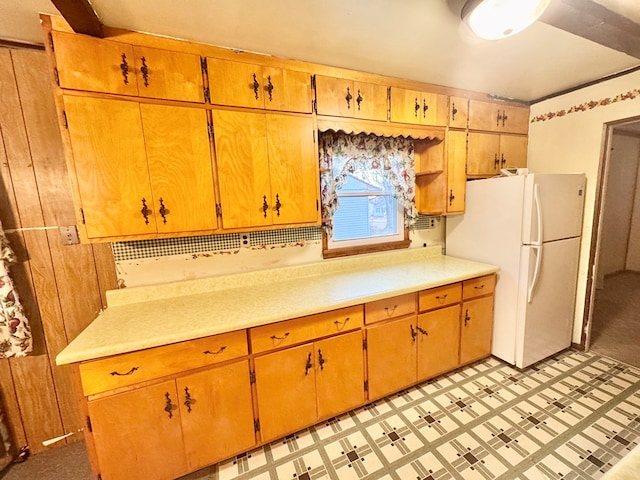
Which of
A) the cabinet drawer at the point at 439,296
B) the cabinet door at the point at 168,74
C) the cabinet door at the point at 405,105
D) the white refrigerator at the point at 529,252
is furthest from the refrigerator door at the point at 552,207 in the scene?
the cabinet door at the point at 168,74

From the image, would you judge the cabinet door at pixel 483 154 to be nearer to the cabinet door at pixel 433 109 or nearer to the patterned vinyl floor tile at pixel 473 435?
the cabinet door at pixel 433 109

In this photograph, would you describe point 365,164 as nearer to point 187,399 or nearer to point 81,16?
point 81,16

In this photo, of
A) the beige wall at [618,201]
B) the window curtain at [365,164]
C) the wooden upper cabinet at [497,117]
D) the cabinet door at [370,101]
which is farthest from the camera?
the beige wall at [618,201]

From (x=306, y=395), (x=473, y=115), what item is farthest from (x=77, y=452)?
(x=473, y=115)

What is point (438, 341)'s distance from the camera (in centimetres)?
206

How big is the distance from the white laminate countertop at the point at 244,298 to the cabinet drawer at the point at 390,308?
8 cm

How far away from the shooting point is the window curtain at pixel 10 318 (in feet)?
4.64

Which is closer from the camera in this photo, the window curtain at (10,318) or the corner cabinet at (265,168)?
the window curtain at (10,318)

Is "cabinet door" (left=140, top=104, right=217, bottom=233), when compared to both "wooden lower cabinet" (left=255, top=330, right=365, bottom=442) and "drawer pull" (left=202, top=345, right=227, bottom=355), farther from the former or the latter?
"wooden lower cabinet" (left=255, top=330, right=365, bottom=442)

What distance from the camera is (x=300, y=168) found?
1.76m

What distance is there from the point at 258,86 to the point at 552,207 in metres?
2.34

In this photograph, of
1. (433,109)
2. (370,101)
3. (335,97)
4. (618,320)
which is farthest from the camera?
(618,320)

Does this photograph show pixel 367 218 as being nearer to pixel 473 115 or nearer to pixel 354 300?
pixel 354 300

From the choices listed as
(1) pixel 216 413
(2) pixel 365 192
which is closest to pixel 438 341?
(2) pixel 365 192
